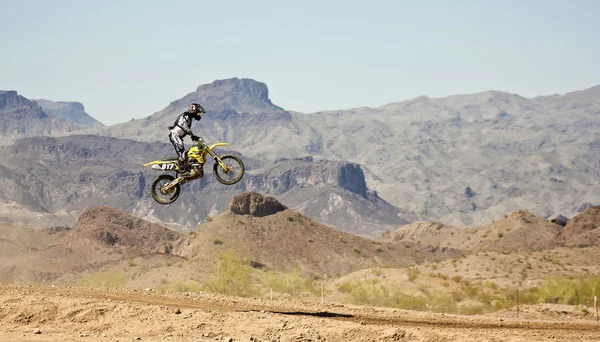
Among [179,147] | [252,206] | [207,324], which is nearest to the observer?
[207,324]

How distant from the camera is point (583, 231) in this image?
138750mm

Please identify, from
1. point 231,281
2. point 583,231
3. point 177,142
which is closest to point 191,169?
point 177,142

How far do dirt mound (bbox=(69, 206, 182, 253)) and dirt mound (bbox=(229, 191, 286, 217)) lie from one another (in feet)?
42.9

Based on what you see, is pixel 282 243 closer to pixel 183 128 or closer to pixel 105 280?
pixel 105 280

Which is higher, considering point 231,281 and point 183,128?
point 183,128

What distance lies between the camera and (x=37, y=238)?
550 feet

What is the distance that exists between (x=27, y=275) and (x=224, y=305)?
340 feet

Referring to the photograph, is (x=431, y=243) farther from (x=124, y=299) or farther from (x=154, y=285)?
(x=124, y=299)

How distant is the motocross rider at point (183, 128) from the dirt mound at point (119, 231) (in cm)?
12039

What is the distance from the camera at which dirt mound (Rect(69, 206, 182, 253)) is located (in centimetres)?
16538

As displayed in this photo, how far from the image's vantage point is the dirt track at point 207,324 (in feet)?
109

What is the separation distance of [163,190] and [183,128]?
354 centimetres

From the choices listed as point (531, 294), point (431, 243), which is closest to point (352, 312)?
point (531, 294)

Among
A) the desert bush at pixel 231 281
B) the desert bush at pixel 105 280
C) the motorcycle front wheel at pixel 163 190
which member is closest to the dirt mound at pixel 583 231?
the desert bush at pixel 231 281
